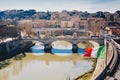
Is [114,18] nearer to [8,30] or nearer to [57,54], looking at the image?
[8,30]

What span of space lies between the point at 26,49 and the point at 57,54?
3.42 meters

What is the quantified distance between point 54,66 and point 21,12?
53.0 meters

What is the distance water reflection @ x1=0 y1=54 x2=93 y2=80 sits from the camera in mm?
17375

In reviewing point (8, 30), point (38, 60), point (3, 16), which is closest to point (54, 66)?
point (38, 60)

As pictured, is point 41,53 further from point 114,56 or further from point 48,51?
point 114,56

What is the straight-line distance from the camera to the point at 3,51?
80.9 ft

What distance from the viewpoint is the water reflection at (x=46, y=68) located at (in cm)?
1738

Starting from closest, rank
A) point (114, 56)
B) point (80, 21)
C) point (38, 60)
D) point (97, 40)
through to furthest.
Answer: point (114, 56)
point (38, 60)
point (97, 40)
point (80, 21)

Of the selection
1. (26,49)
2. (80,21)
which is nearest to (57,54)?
(26,49)

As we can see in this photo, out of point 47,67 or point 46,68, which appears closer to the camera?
point 46,68

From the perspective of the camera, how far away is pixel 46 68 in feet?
66.0

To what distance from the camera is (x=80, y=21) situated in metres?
53.3

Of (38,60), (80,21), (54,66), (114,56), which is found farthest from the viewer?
(80,21)

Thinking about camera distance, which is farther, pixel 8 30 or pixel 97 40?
pixel 8 30
